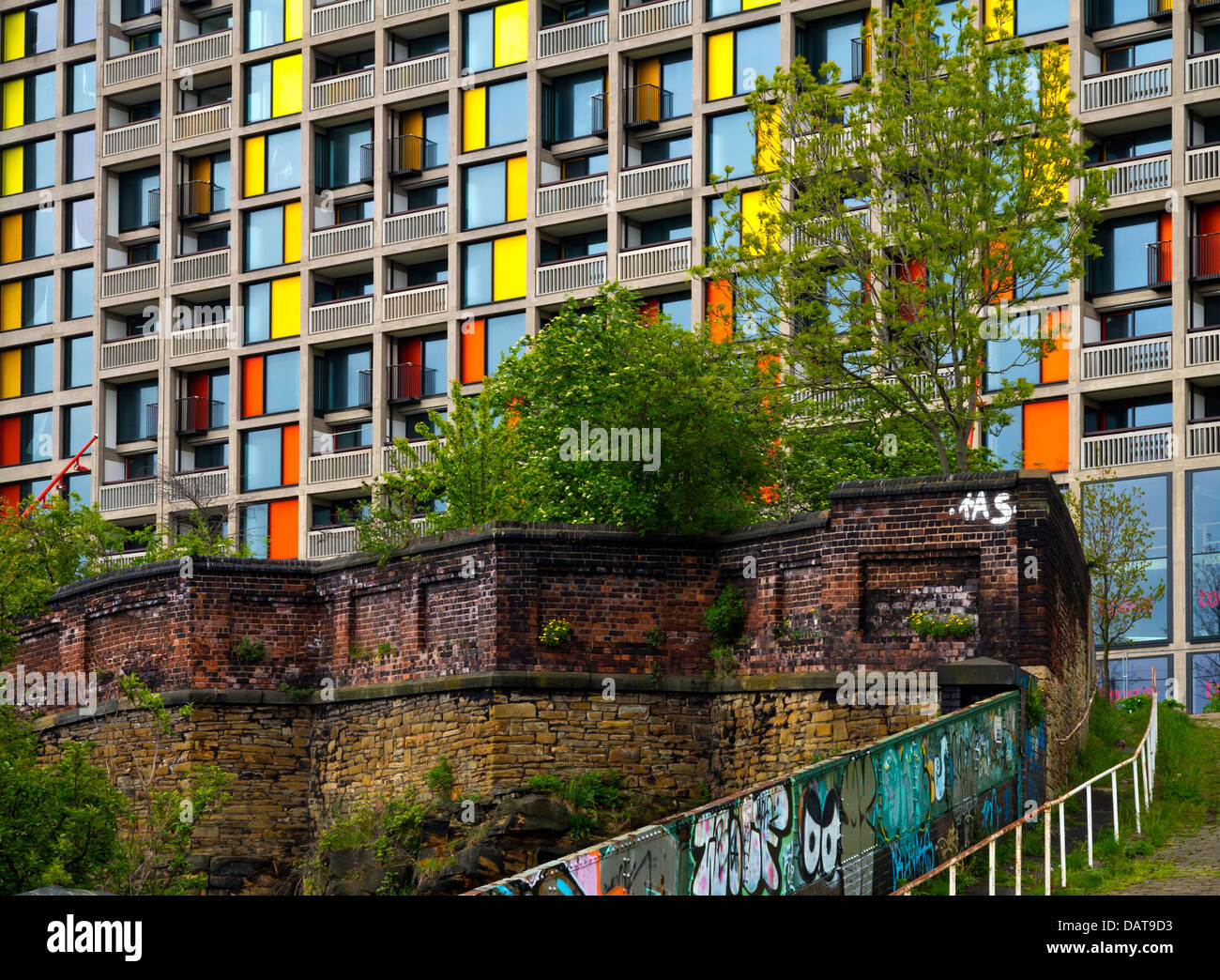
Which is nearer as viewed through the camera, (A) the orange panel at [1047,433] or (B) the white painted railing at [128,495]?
(A) the orange panel at [1047,433]

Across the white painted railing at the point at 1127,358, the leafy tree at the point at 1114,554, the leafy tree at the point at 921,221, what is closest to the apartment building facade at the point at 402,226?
the white painted railing at the point at 1127,358

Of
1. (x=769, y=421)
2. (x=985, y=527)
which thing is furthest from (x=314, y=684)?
(x=985, y=527)

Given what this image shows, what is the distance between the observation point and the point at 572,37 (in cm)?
5891

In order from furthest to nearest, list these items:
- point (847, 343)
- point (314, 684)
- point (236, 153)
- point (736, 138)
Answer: point (236, 153) → point (736, 138) → point (314, 684) → point (847, 343)

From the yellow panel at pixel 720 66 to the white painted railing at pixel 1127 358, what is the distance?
13603 mm

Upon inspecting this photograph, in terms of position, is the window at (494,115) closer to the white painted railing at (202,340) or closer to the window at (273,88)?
the window at (273,88)

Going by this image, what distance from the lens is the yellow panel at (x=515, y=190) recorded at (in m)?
59.2

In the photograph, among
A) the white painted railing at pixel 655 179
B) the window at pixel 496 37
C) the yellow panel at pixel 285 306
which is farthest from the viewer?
the yellow panel at pixel 285 306

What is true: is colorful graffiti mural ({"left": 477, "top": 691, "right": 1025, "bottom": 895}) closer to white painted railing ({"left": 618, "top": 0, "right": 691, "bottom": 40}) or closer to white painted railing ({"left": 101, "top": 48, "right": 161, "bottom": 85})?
white painted railing ({"left": 618, "top": 0, "right": 691, "bottom": 40})

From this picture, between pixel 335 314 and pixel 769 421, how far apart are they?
3398 cm

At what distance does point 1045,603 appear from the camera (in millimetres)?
25531

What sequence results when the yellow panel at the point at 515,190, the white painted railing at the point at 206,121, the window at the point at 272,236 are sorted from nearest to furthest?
the yellow panel at the point at 515,190, the window at the point at 272,236, the white painted railing at the point at 206,121

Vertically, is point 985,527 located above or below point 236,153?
below
